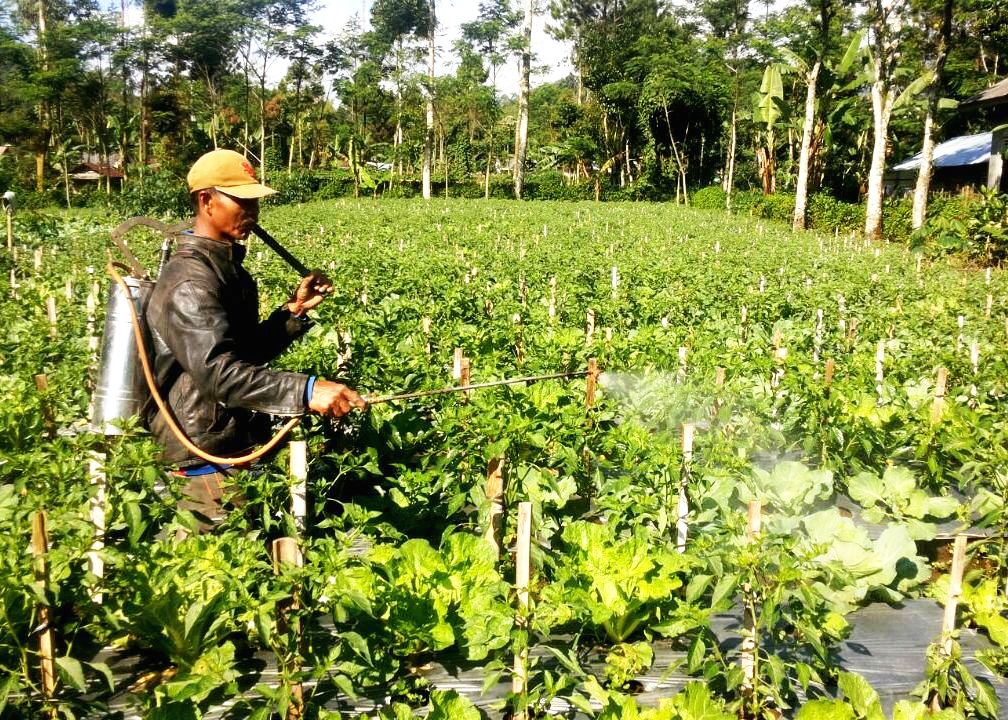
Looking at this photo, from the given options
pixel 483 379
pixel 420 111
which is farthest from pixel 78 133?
pixel 483 379

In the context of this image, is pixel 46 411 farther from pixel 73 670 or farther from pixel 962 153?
pixel 962 153

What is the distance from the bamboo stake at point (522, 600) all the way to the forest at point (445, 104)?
31255 millimetres

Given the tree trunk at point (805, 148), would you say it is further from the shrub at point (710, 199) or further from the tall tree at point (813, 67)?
the shrub at point (710, 199)


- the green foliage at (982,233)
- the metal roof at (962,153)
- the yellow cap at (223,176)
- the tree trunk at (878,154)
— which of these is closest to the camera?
the yellow cap at (223,176)

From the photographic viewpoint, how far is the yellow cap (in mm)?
2809

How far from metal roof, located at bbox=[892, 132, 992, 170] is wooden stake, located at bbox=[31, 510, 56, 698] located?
32586 millimetres

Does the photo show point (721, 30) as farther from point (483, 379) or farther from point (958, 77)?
point (483, 379)

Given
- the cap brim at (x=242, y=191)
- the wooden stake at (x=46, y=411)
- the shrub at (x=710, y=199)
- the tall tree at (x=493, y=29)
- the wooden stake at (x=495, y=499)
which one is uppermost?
the tall tree at (x=493, y=29)

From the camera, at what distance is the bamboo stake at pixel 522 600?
226 centimetres

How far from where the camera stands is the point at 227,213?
2.87 m

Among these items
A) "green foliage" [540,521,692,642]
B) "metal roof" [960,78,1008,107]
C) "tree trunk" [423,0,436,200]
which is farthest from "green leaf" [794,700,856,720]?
"tree trunk" [423,0,436,200]

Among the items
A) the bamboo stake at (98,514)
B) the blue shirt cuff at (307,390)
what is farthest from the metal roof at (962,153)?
the bamboo stake at (98,514)

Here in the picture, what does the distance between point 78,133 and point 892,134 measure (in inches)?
1885

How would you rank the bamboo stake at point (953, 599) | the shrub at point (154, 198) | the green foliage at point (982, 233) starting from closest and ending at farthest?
the bamboo stake at point (953, 599), the green foliage at point (982, 233), the shrub at point (154, 198)
